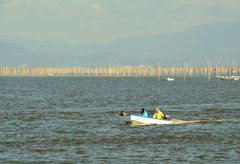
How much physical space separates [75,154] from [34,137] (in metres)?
8.45

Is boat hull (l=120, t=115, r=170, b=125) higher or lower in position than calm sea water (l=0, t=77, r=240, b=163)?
higher

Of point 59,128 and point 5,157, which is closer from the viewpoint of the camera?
point 5,157

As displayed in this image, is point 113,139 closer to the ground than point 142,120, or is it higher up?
closer to the ground

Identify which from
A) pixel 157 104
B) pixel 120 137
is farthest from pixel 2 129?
pixel 157 104

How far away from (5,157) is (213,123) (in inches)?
912

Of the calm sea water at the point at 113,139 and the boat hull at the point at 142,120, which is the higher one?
the boat hull at the point at 142,120

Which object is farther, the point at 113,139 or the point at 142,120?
Answer: the point at 142,120

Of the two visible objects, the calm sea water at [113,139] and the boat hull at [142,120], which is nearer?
the calm sea water at [113,139]

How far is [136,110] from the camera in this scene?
7475 cm

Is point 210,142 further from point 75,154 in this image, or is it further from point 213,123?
point 213,123

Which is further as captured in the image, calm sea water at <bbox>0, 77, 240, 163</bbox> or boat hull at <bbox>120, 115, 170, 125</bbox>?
boat hull at <bbox>120, 115, 170, 125</bbox>

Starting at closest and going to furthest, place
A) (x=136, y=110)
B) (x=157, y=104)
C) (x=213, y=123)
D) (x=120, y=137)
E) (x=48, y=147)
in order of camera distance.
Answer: (x=48, y=147), (x=120, y=137), (x=213, y=123), (x=136, y=110), (x=157, y=104)

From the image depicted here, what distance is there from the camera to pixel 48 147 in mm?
42062


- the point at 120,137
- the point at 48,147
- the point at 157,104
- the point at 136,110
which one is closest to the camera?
the point at 48,147
